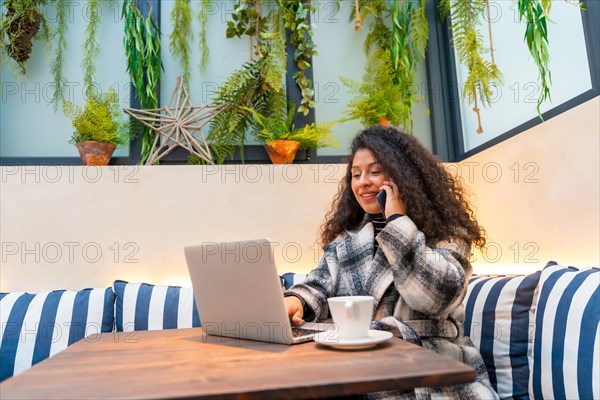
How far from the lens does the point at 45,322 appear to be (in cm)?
182

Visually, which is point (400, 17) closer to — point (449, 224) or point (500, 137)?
point (500, 137)

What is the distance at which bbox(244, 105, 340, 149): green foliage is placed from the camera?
2.40 metres

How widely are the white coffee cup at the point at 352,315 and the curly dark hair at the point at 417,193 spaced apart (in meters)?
0.62

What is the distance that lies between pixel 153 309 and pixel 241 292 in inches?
40.1

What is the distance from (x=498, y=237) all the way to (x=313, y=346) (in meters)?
1.55

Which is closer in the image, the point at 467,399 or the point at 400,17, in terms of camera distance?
the point at 467,399

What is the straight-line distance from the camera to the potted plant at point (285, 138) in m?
2.40

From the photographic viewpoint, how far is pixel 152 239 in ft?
7.23

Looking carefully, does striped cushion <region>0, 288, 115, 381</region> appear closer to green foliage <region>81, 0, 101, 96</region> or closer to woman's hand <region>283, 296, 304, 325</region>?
woman's hand <region>283, 296, 304, 325</region>

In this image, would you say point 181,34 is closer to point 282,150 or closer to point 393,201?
point 282,150

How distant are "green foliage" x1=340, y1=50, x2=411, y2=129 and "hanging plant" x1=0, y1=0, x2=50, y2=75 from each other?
5.26ft

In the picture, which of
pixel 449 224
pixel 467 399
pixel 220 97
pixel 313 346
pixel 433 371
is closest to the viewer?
pixel 433 371

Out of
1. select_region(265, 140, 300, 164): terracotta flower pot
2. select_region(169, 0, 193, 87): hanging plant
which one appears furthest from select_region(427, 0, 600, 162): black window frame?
select_region(169, 0, 193, 87): hanging plant

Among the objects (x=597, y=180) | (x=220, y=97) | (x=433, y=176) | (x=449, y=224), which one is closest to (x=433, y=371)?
(x=449, y=224)
